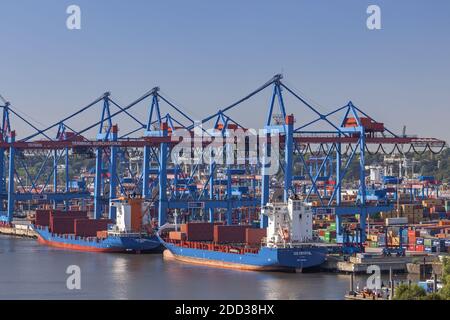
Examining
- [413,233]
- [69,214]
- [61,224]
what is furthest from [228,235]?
[69,214]

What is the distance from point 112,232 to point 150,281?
2146 centimetres

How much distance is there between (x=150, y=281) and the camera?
45.1 m

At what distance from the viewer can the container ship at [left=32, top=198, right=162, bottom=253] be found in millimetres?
64688

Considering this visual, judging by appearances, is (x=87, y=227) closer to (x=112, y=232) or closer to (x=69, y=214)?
(x=112, y=232)

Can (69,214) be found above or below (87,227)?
above

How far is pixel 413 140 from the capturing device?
6731 centimetres

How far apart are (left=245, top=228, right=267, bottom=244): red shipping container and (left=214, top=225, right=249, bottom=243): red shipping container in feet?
6.65

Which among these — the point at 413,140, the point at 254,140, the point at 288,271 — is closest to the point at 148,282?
the point at 288,271

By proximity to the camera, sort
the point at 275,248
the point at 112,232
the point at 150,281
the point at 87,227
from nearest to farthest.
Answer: the point at 150,281 → the point at 275,248 → the point at 112,232 → the point at 87,227

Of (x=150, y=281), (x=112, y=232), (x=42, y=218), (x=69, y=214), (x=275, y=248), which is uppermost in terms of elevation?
(x=69, y=214)

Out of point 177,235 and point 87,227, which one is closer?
point 177,235

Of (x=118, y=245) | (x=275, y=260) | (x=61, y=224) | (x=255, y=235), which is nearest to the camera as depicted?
(x=275, y=260)

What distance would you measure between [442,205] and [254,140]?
36.7 m

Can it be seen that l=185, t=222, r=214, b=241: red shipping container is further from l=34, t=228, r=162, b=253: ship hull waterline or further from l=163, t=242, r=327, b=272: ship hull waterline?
l=163, t=242, r=327, b=272: ship hull waterline
